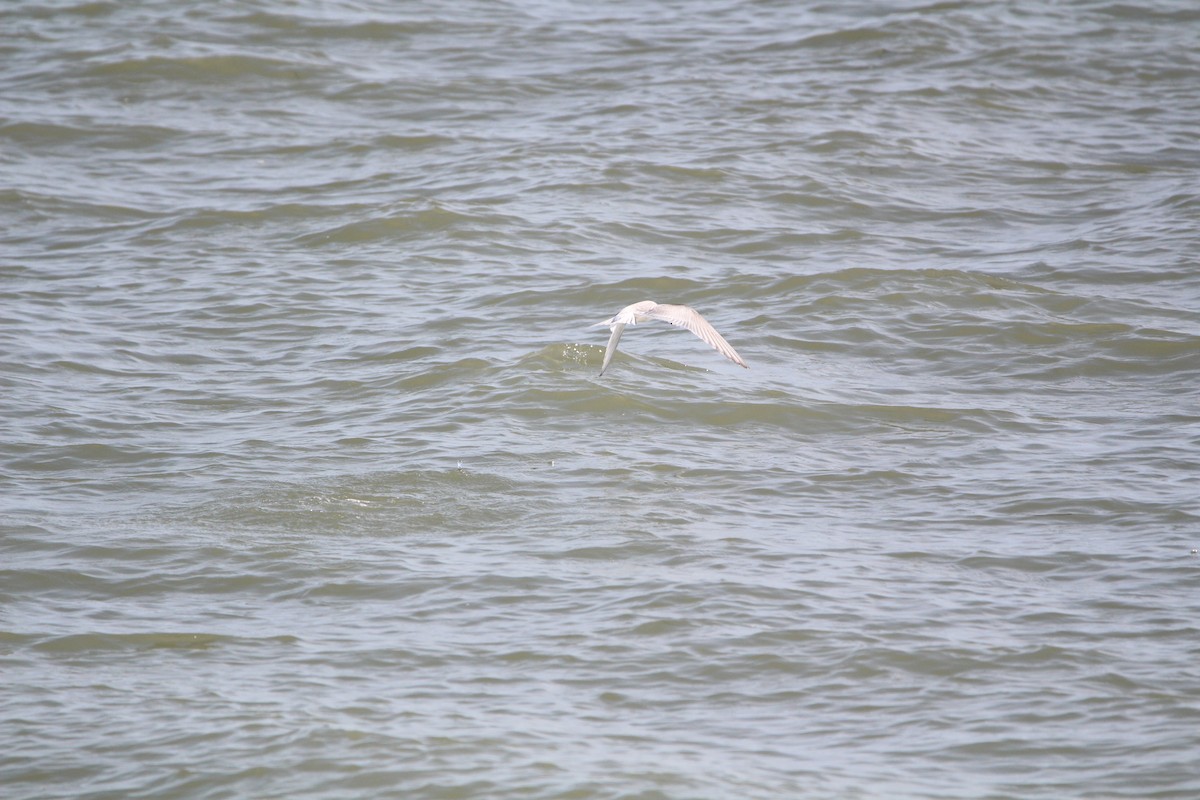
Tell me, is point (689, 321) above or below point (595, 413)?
above

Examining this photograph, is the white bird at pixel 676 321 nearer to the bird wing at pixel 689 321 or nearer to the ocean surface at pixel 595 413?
the bird wing at pixel 689 321

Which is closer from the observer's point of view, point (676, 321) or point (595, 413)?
point (676, 321)

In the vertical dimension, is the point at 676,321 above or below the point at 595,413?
above

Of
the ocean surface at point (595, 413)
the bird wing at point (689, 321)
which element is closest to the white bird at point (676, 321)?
the bird wing at point (689, 321)

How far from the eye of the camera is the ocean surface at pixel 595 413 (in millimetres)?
5473

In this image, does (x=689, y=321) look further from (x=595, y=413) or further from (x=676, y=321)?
(x=595, y=413)

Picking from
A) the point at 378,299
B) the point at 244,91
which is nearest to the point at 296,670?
the point at 378,299

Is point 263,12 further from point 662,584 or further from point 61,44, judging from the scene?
point 662,584

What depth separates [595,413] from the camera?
8852 millimetres

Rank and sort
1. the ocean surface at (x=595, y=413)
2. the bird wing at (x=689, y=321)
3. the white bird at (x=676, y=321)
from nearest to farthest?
1. the ocean surface at (x=595, y=413)
2. the white bird at (x=676, y=321)
3. the bird wing at (x=689, y=321)

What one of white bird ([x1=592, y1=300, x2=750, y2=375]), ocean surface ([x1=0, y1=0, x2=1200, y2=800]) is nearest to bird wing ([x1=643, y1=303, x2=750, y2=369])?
white bird ([x1=592, y1=300, x2=750, y2=375])

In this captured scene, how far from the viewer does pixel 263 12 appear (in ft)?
56.3

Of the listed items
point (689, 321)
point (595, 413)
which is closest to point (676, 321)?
point (689, 321)

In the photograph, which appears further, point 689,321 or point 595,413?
point 595,413
